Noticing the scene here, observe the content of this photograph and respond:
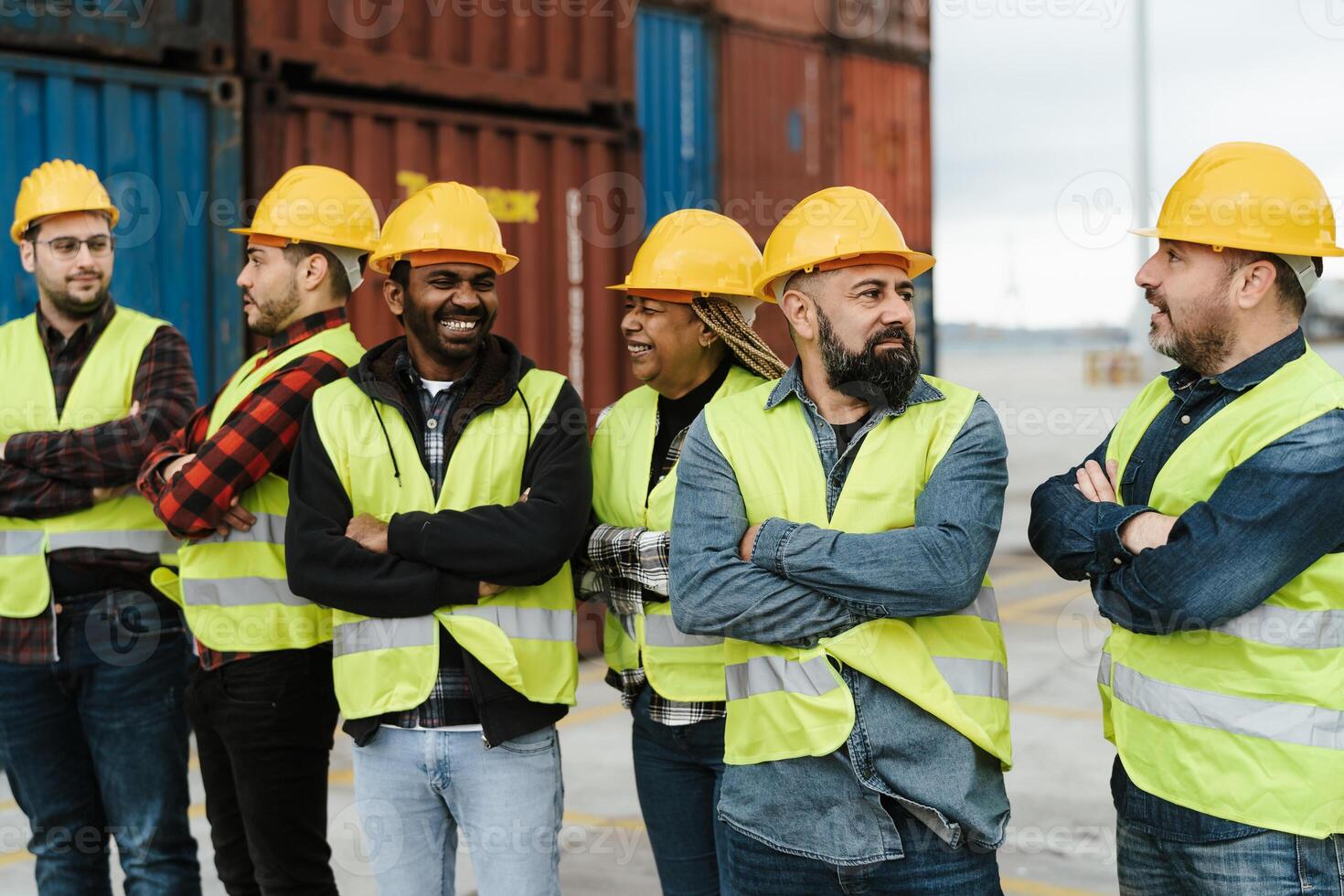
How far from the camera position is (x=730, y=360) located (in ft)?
11.1

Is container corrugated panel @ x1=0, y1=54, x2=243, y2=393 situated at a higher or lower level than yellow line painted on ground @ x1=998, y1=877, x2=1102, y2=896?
higher

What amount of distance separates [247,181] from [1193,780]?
5.76m

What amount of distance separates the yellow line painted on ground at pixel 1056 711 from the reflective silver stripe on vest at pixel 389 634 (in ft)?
15.2

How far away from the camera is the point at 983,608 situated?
2502 mm

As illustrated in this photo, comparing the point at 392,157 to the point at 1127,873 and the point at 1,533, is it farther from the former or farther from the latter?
the point at 1127,873

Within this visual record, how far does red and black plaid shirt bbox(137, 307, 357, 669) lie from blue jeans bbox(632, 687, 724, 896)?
1.09m

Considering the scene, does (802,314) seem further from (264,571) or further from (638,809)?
(638,809)

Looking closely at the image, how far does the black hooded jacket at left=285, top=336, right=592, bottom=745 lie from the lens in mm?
2861

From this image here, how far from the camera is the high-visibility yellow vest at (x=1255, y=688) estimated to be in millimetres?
2238

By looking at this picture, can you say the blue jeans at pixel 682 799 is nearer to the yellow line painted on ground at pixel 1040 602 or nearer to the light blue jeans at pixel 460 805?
the light blue jeans at pixel 460 805

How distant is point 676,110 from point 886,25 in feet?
9.02

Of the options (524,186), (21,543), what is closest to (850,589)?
(21,543)

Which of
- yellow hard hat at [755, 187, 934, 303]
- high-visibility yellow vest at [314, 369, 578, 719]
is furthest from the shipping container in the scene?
yellow hard hat at [755, 187, 934, 303]

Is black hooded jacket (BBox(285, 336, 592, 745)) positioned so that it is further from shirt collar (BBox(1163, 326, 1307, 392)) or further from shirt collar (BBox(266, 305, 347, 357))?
shirt collar (BBox(1163, 326, 1307, 392))
